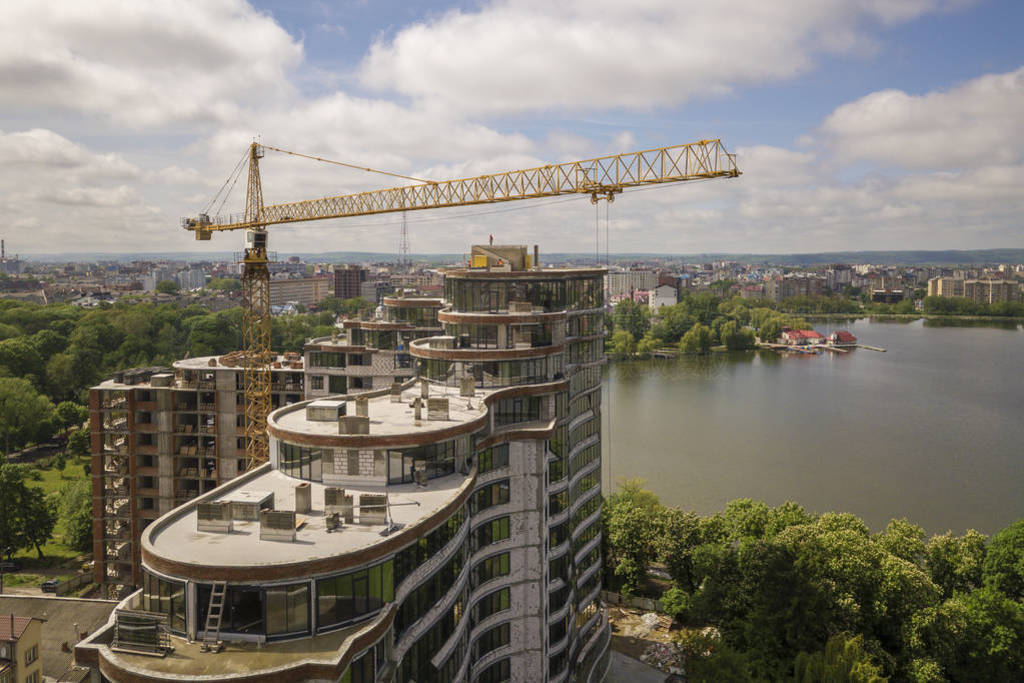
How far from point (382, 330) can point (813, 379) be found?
240 feet

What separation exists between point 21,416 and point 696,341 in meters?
92.7

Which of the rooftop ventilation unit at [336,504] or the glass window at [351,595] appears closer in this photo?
the glass window at [351,595]

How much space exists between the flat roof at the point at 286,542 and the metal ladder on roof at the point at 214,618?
38cm

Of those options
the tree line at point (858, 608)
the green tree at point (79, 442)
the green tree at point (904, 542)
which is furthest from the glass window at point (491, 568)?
the green tree at point (79, 442)

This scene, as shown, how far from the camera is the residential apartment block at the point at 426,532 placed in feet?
36.7

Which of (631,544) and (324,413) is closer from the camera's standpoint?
(324,413)

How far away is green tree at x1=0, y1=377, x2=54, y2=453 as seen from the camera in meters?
55.8

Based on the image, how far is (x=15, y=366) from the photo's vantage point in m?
70.5

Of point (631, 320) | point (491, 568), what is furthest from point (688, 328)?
point (491, 568)

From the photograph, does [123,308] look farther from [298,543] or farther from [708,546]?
[298,543]

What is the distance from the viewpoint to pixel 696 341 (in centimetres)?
11888

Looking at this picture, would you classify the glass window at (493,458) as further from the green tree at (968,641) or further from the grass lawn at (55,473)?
the grass lawn at (55,473)

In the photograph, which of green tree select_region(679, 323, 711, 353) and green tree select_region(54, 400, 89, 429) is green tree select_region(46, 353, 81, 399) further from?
green tree select_region(679, 323, 711, 353)

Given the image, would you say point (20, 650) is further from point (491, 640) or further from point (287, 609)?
point (287, 609)
